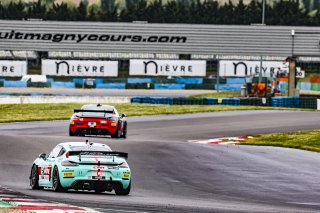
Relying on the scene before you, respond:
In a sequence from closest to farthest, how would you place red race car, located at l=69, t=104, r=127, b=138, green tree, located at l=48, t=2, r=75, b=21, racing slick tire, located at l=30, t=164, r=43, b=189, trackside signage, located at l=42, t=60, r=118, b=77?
racing slick tire, located at l=30, t=164, r=43, b=189 → red race car, located at l=69, t=104, r=127, b=138 → trackside signage, located at l=42, t=60, r=118, b=77 → green tree, located at l=48, t=2, r=75, b=21

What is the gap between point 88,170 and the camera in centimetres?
1967

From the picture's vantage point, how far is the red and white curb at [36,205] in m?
15.3

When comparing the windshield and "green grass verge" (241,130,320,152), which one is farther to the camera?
"green grass verge" (241,130,320,152)

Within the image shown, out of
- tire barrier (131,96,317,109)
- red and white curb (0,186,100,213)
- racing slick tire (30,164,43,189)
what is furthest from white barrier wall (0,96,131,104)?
red and white curb (0,186,100,213)

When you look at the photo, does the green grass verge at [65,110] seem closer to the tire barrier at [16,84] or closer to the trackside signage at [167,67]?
the tire barrier at [16,84]

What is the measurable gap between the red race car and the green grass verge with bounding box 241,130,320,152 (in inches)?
192

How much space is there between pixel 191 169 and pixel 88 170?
831cm

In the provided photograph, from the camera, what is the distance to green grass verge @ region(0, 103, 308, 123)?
5188 cm

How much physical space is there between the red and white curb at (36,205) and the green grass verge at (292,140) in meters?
18.3

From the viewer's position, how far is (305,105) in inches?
2421

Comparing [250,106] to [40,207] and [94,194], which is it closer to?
[94,194]

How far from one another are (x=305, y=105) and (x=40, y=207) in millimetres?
47002

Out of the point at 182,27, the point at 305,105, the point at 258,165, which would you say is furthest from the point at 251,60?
the point at 258,165

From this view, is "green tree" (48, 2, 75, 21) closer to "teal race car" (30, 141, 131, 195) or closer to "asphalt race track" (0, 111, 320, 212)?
"asphalt race track" (0, 111, 320, 212)
